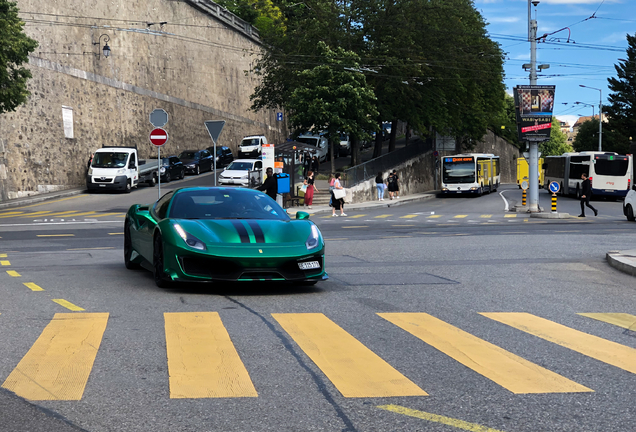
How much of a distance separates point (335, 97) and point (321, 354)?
129 ft

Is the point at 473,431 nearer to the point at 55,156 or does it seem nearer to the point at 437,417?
the point at 437,417

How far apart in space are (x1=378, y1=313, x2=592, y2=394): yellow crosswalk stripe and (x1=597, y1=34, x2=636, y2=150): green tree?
308 feet

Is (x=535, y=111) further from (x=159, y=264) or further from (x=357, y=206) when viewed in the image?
(x=159, y=264)

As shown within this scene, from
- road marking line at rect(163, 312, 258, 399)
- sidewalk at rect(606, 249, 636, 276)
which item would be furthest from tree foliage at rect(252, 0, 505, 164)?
road marking line at rect(163, 312, 258, 399)

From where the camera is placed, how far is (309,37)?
4825cm

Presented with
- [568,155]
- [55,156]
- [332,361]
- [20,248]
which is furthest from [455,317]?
[568,155]

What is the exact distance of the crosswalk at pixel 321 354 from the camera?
516 centimetres

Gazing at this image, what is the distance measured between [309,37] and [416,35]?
7.23 metres

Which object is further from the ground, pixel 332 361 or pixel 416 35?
pixel 416 35

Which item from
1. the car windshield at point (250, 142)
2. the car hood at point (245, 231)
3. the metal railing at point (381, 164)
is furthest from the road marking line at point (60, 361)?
the car windshield at point (250, 142)

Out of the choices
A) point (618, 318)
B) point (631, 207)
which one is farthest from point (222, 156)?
point (618, 318)

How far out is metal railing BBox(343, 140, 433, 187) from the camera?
45.8 m

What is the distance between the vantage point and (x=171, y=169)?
50.2 m

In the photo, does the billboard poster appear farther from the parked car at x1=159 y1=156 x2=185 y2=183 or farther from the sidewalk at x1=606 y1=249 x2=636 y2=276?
the parked car at x1=159 y1=156 x2=185 y2=183
